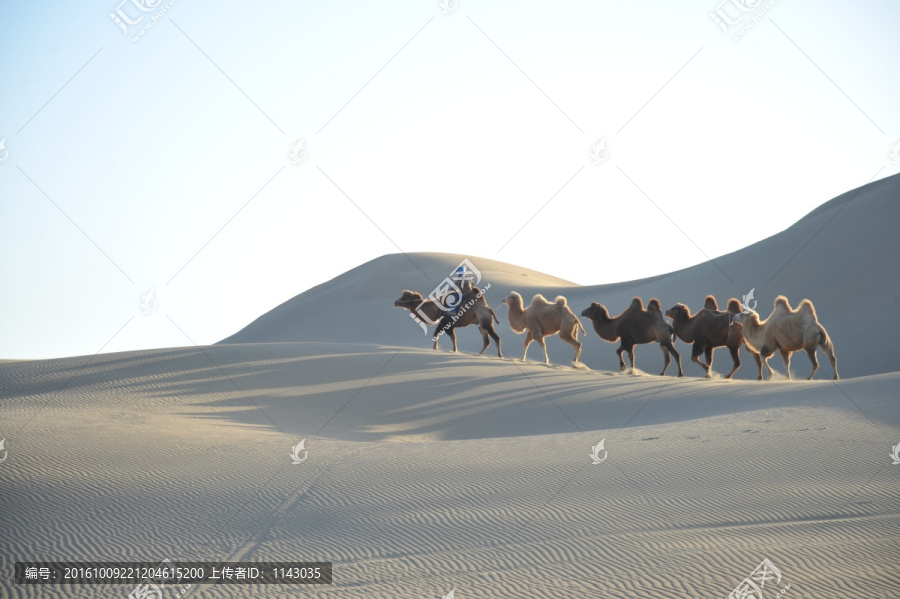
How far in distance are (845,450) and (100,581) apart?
22.2 ft

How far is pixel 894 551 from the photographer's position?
514cm

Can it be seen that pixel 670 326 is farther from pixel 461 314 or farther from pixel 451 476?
pixel 451 476

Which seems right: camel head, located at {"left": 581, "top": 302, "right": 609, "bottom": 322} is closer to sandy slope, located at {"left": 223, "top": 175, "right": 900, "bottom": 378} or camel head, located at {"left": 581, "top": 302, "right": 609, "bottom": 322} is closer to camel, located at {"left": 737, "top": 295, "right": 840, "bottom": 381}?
camel, located at {"left": 737, "top": 295, "right": 840, "bottom": 381}

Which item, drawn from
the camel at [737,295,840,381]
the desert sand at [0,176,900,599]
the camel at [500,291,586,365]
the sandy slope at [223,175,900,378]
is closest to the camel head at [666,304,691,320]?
the camel at [737,295,840,381]

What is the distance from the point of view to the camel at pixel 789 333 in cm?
1467

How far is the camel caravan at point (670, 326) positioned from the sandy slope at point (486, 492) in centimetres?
307

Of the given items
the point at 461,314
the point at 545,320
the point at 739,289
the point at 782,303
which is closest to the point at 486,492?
the point at 782,303

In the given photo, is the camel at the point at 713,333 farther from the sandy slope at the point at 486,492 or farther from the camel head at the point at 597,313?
Answer: the sandy slope at the point at 486,492

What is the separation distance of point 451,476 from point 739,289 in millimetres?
30398

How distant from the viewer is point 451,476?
754 centimetres

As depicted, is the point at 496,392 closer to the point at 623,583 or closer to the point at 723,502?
the point at 723,502

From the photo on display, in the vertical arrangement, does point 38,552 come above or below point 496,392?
below

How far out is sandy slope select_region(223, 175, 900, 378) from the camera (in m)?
27.9

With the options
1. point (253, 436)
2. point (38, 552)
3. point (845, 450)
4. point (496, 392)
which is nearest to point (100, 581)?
point (38, 552)
